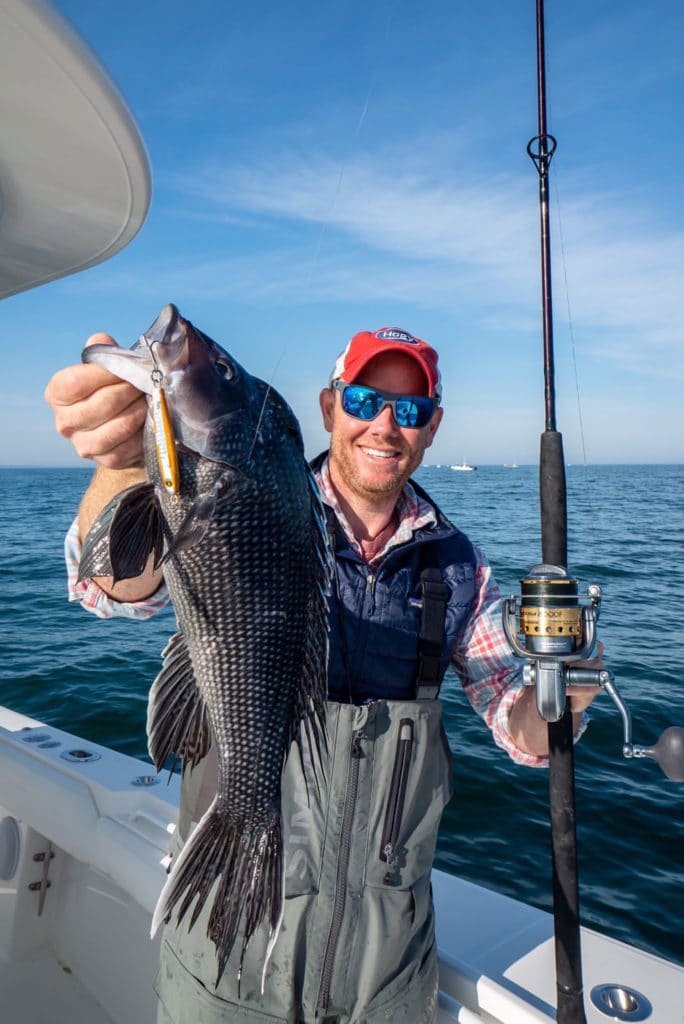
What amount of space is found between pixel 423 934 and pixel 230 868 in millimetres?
980

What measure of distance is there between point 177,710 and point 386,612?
0.99 metres

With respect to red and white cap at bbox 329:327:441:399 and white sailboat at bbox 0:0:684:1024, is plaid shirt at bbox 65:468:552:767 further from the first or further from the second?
white sailboat at bbox 0:0:684:1024

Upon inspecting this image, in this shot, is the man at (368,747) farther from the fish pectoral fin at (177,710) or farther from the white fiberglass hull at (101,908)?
the white fiberglass hull at (101,908)

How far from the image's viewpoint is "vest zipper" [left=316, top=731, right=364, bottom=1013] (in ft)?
7.72

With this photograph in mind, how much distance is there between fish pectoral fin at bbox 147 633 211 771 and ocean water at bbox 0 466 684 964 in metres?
3.77

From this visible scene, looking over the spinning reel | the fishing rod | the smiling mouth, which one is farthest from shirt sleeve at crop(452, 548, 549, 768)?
the smiling mouth

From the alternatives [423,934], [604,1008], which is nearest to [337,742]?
[423,934]

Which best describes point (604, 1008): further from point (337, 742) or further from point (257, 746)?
point (257, 746)

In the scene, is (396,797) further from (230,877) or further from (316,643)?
(316,643)

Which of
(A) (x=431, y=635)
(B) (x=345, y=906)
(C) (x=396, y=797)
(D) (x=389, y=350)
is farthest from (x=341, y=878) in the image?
(D) (x=389, y=350)

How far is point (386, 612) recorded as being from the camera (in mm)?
2764

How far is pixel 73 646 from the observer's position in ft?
41.9

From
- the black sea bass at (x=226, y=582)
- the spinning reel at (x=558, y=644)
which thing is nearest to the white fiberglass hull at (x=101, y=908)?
the spinning reel at (x=558, y=644)

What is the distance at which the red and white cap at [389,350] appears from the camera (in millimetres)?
3143
